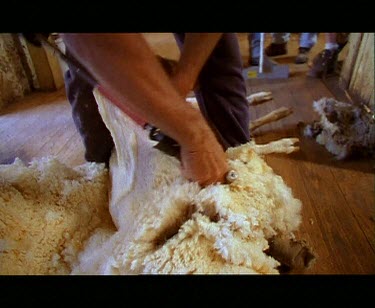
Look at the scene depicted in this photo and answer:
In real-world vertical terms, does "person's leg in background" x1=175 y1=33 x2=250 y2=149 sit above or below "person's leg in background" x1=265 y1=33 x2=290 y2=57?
below

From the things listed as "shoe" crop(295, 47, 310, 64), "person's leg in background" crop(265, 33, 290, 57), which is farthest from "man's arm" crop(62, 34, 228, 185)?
"shoe" crop(295, 47, 310, 64)

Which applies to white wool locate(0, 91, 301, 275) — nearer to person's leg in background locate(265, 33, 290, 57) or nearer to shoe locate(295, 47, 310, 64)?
person's leg in background locate(265, 33, 290, 57)

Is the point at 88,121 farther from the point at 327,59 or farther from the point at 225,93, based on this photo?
the point at 327,59

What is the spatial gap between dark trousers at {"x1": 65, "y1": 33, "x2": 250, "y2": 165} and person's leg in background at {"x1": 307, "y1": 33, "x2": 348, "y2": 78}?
223 mm

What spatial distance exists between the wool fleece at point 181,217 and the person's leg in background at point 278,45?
8.9 inches

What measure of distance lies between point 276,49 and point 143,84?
462 mm

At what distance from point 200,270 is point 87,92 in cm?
38

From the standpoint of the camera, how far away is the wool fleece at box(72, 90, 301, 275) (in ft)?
1.64

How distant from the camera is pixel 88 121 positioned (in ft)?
2.10

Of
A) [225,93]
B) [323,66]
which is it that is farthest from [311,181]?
[323,66]

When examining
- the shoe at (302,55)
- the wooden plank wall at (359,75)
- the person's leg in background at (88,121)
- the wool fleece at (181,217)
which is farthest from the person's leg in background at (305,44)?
the person's leg in background at (88,121)

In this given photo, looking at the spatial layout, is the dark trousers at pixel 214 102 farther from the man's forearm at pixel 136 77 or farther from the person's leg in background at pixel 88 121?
the man's forearm at pixel 136 77
